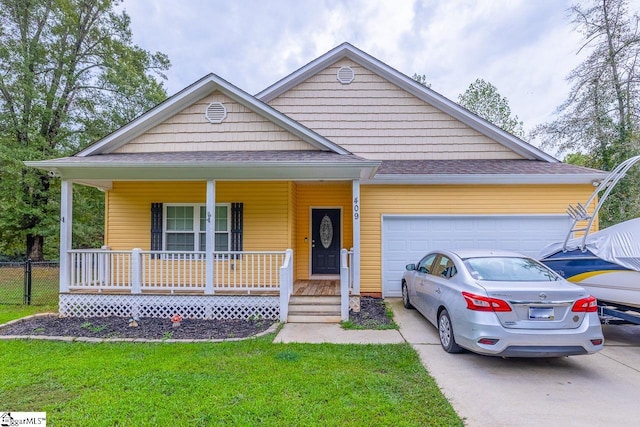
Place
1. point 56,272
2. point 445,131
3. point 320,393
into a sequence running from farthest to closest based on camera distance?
point 445,131
point 56,272
point 320,393

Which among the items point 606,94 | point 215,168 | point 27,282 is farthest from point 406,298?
point 606,94

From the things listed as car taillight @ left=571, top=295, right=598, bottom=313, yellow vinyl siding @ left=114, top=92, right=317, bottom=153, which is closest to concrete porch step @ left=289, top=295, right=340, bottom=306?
yellow vinyl siding @ left=114, top=92, right=317, bottom=153

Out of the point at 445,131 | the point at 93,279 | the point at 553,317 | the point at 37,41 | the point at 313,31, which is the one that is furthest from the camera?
the point at 313,31

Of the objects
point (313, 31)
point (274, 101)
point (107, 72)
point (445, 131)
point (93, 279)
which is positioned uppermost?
point (313, 31)

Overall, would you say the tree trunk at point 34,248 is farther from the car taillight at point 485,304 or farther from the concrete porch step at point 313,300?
the car taillight at point 485,304

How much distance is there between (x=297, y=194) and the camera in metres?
9.45

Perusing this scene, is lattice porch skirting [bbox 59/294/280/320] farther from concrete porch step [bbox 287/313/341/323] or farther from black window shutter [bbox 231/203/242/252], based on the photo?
black window shutter [bbox 231/203/242/252]

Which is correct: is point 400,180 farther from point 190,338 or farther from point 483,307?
point 190,338

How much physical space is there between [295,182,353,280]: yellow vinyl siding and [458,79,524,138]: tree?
16.2m

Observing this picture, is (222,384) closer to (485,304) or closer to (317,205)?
(485,304)

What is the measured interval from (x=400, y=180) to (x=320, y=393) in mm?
6125

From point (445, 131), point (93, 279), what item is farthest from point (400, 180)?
point (93, 279)

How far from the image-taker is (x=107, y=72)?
16641 mm

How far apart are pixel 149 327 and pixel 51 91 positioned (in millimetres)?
15201
